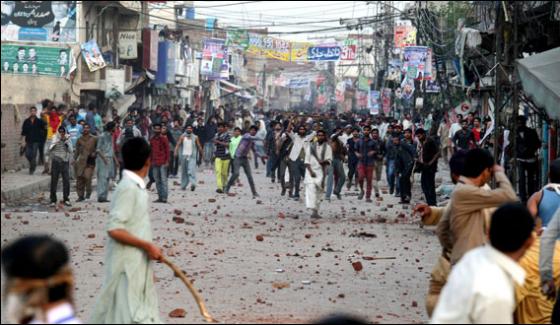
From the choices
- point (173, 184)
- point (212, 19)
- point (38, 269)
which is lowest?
point (173, 184)

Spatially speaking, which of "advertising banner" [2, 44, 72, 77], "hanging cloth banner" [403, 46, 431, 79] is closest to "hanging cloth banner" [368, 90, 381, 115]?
"hanging cloth banner" [403, 46, 431, 79]

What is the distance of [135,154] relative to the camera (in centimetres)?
720

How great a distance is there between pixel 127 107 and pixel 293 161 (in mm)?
26928

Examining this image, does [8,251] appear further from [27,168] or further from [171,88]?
[171,88]

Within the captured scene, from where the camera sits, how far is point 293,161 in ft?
79.3

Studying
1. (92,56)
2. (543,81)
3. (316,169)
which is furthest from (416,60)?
(543,81)

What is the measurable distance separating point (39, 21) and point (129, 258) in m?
37.0

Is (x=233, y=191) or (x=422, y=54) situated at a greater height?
(x=422, y=54)

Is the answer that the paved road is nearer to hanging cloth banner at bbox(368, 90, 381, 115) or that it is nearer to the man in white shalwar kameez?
the man in white shalwar kameez

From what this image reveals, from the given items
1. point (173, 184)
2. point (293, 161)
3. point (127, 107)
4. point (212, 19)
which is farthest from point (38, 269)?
point (212, 19)

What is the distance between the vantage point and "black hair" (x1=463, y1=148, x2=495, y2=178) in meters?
7.45

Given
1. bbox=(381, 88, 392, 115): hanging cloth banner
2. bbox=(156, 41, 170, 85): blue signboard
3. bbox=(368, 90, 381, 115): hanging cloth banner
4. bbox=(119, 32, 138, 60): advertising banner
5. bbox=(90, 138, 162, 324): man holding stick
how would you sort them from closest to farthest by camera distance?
bbox=(90, 138, 162, 324): man holding stick → bbox=(119, 32, 138, 60): advertising banner → bbox=(381, 88, 392, 115): hanging cloth banner → bbox=(156, 41, 170, 85): blue signboard → bbox=(368, 90, 381, 115): hanging cloth banner

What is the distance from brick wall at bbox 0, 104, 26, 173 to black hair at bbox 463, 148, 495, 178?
75.0ft

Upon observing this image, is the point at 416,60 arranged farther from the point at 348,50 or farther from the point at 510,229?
the point at 510,229
